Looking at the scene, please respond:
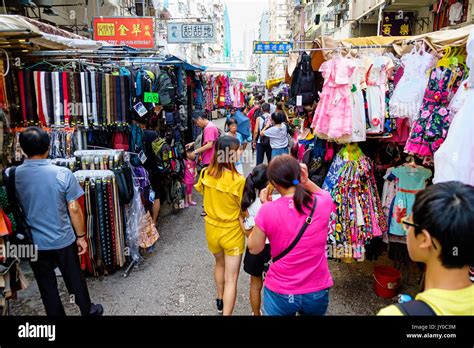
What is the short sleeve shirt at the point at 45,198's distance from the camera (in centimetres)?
304

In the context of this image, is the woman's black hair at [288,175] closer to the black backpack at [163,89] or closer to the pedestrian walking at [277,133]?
the black backpack at [163,89]

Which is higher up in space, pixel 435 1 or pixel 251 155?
pixel 435 1

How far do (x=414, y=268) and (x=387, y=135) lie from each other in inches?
78.9

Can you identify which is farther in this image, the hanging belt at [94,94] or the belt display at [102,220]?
the hanging belt at [94,94]

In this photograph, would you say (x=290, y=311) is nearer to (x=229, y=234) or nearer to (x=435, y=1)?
(x=229, y=234)

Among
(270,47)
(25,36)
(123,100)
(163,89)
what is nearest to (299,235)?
(25,36)

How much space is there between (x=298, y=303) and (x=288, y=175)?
878 millimetres

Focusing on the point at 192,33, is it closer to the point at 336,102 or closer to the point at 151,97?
the point at 151,97

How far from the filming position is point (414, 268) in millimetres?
4754

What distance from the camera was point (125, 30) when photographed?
1116cm

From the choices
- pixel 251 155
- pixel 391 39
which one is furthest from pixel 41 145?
pixel 251 155

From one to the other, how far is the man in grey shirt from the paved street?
81cm

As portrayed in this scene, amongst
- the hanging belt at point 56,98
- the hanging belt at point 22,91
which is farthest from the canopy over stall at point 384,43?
the hanging belt at point 22,91

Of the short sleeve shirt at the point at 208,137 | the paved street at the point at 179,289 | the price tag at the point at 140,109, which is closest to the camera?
the paved street at the point at 179,289
